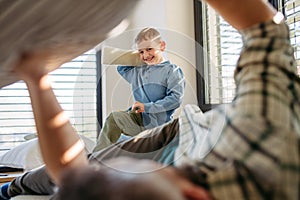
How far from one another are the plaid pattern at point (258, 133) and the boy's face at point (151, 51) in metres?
0.27

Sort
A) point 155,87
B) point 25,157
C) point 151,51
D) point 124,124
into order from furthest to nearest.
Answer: point 25,157, point 124,124, point 155,87, point 151,51

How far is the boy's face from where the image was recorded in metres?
0.85

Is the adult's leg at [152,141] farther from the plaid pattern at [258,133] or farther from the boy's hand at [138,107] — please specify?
the plaid pattern at [258,133]

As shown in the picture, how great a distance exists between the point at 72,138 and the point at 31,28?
0.14m

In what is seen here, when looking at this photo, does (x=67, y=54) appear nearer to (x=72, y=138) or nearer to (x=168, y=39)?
(x=72, y=138)

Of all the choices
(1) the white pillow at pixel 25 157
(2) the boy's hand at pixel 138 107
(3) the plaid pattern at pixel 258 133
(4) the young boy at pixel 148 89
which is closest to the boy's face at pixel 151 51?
(4) the young boy at pixel 148 89

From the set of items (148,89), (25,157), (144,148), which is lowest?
(25,157)

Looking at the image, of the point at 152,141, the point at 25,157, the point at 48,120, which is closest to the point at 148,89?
the point at 152,141

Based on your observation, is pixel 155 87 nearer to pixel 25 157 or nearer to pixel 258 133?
pixel 258 133

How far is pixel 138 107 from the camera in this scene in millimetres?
1026

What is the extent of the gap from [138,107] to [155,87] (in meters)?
0.09

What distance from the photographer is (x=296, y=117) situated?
52cm

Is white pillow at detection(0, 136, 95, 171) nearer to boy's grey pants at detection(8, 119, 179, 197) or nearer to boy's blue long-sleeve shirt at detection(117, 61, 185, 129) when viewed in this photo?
boy's grey pants at detection(8, 119, 179, 197)

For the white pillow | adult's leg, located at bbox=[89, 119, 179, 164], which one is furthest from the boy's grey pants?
the white pillow
